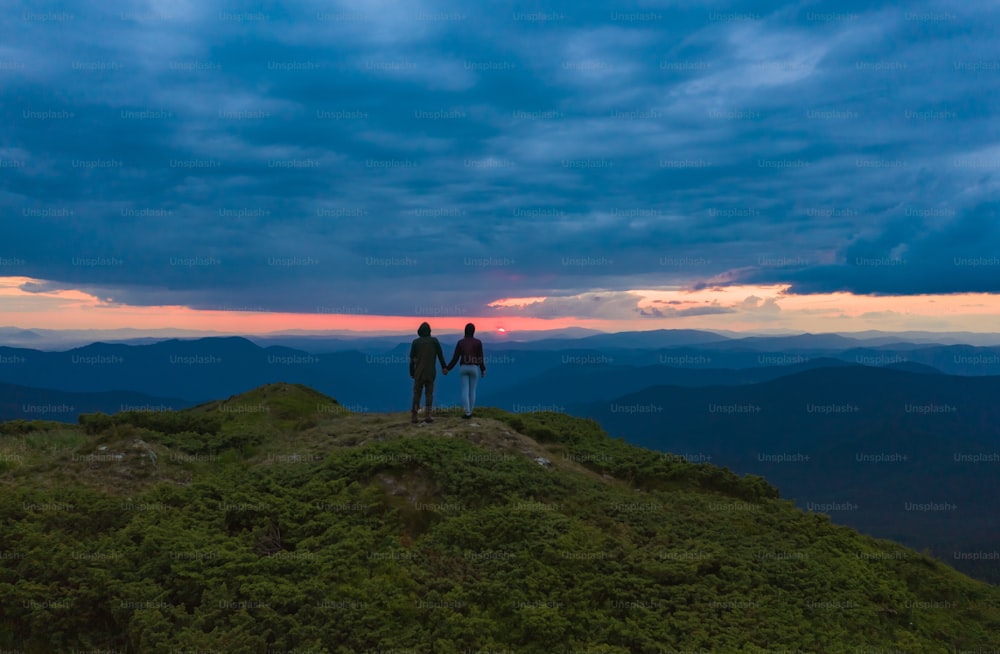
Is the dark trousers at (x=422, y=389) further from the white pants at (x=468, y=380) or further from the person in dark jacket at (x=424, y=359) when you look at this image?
the white pants at (x=468, y=380)

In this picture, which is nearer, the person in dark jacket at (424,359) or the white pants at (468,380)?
the person in dark jacket at (424,359)

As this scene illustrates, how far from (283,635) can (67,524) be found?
665 centimetres

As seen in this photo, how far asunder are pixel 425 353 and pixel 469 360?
1.58 m

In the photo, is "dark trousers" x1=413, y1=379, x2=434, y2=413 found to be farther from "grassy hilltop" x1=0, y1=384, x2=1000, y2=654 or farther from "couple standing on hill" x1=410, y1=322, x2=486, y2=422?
"grassy hilltop" x1=0, y1=384, x2=1000, y2=654

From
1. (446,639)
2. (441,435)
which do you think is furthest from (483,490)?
(446,639)

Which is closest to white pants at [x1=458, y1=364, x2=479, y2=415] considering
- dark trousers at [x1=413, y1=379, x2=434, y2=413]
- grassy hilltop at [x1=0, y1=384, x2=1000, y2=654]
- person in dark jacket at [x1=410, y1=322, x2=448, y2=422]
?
person in dark jacket at [x1=410, y1=322, x2=448, y2=422]

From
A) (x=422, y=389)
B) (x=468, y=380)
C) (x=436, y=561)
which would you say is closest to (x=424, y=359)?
(x=422, y=389)

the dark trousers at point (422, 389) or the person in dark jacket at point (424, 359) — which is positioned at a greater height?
the person in dark jacket at point (424, 359)

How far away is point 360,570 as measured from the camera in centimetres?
1241

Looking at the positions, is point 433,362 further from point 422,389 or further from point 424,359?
point 422,389

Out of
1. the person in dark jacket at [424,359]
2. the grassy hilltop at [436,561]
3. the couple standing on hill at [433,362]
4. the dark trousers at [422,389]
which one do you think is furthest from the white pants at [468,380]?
the grassy hilltop at [436,561]

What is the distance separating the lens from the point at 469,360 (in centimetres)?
2055

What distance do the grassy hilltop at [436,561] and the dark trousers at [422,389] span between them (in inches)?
63.5

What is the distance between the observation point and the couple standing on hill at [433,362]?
2001cm
